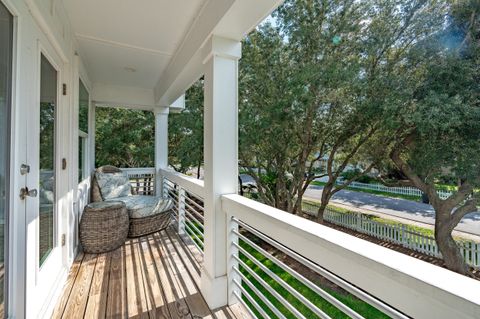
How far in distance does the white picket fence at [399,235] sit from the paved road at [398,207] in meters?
1.70

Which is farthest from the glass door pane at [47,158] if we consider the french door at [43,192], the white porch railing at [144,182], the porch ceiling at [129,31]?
the white porch railing at [144,182]

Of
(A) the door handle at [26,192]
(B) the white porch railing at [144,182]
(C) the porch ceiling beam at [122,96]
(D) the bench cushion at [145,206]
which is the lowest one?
(D) the bench cushion at [145,206]

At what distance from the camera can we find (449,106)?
137 inches

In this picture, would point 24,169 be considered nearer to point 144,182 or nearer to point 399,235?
point 144,182

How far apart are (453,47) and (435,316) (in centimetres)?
478

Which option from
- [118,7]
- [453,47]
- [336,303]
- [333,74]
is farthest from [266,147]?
[336,303]

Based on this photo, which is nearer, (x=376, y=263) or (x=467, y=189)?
(x=376, y=263)

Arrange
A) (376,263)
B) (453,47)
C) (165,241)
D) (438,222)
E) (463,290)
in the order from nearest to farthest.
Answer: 1. (463,290)
2. (376,263)
3. (165,241)
4. (453,47)
5. (438,222)

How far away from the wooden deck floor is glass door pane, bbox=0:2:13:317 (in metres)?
0.77

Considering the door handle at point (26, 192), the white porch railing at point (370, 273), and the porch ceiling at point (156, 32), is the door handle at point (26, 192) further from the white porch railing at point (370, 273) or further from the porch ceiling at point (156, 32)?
the porch ceiling at point (156, 32)

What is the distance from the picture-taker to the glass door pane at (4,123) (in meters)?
1.12

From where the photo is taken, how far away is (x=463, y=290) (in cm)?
60

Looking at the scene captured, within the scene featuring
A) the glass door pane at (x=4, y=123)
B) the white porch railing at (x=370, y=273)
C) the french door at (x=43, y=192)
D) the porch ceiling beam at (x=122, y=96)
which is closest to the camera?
the white porch railing at (x=370, y=273)

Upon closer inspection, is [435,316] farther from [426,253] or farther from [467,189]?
[426,253]
